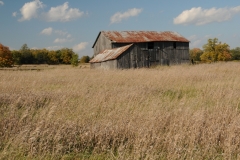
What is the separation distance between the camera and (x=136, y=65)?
3334 cm

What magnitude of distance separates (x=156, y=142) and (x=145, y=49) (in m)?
34.0

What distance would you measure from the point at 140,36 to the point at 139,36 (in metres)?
0.17

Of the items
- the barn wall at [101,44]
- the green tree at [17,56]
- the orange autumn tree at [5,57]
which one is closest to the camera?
the barn wall at [101,44]

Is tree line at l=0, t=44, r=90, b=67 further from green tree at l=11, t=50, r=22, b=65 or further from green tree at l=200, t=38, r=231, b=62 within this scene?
green tree at l=200, t=38, r=231, b=62

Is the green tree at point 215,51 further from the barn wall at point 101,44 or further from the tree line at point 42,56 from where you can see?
the tree line at point 42,56

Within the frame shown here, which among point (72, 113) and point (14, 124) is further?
point (72, 113)

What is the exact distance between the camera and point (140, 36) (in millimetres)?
39438

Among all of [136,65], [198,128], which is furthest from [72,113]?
[136,65]

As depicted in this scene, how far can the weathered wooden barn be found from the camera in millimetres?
35003

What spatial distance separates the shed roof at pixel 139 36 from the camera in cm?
3816

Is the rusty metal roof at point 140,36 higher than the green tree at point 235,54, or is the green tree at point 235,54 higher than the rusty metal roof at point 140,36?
the rusty metal roof at point 140,36

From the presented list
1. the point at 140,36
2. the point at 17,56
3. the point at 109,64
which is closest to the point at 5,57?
the point at 17,56

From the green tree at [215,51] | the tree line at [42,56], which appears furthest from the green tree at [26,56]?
the green tree at [215,51]

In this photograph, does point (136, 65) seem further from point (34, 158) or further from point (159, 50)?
point (34, 158)
